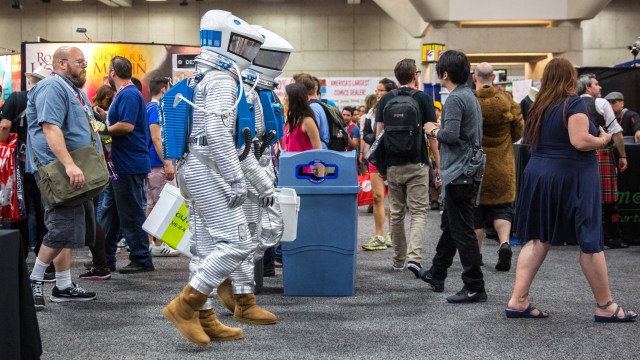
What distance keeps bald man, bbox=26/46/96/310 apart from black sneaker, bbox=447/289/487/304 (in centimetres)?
226

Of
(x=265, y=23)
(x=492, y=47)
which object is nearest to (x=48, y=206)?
(x=492, y=47)

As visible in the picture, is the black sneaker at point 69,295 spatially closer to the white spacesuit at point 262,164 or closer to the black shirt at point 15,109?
the white spacesuit at point 262,164

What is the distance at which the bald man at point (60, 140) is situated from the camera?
5.07 m

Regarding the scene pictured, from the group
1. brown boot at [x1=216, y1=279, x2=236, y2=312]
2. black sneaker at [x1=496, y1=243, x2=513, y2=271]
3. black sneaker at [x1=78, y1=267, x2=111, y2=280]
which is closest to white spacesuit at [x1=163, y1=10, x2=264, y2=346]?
brown boot at [x1=216, y1=279, x2=236, y2=312]

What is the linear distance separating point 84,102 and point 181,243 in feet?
4.11

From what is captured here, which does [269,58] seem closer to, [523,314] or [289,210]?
[289,210]

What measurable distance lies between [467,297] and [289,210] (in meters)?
1.20

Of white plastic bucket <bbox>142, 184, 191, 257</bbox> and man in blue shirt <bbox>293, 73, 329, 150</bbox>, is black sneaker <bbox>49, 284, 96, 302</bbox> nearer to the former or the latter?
white plastic bucket <bbox>142, 184, 191, 257</bbox>

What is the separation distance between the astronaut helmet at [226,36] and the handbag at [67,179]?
1.33 m

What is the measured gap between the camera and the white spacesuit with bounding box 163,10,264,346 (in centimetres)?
408

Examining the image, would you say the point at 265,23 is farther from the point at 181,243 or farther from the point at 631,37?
the point at 181,243

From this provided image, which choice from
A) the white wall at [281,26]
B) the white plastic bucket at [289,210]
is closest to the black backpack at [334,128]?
the white plastic bucket at [289,210]

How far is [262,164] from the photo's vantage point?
5000mm

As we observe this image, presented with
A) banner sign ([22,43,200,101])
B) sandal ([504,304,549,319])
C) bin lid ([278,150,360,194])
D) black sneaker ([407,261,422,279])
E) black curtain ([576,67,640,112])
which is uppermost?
banner sign ([22,43,200,101])
